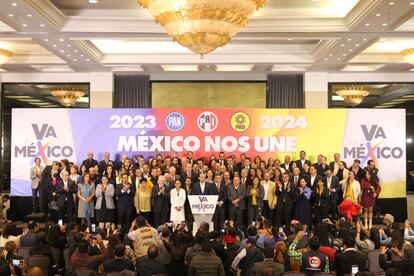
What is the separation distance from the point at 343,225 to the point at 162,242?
10.2ft

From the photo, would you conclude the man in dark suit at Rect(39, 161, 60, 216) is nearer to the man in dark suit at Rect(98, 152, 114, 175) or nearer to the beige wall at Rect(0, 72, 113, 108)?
the man in dark suit at Rect(98, 152, 114, 175)

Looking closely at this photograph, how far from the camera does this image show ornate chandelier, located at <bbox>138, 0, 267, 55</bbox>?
810 centimetres

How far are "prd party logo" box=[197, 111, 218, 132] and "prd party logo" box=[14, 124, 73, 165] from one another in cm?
376

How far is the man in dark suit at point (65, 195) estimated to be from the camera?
12961mm

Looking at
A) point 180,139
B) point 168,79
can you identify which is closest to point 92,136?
point 180,139

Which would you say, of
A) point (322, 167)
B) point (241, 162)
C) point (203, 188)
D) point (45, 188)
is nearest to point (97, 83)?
point (45, 188)

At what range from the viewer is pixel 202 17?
8242 millimetres

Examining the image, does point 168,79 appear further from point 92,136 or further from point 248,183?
point 248,183

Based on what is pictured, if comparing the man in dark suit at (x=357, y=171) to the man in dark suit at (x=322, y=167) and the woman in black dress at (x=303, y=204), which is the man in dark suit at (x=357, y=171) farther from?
the woman in black dress at (x=303, y=204)

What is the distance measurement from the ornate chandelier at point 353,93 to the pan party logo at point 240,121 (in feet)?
13.0

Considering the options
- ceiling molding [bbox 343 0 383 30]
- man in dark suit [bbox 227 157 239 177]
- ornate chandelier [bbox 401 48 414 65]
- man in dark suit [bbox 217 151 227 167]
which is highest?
ceiling molding [bbox 343 0 383 30]

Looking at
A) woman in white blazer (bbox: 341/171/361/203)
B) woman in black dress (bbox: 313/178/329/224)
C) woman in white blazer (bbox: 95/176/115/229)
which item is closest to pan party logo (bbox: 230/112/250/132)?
woman in black dress (bbox: 313/178/329/224)

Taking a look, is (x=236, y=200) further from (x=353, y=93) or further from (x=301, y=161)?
(x=353, y=93)

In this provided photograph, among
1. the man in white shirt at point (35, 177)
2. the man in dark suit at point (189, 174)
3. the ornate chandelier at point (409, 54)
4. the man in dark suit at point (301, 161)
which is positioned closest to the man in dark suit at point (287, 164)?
the man in dark suit at point (301, 161)
